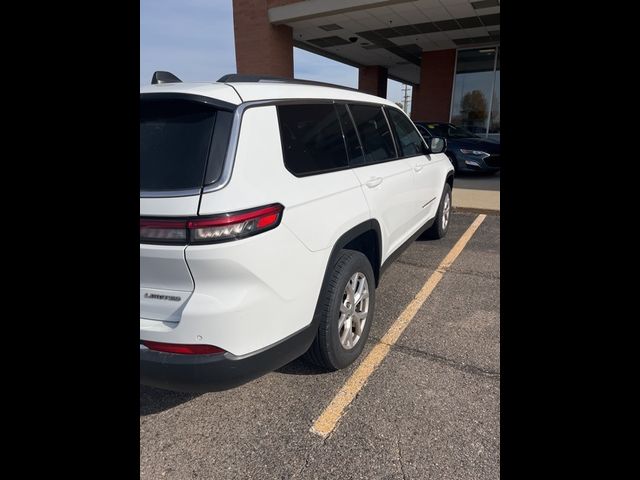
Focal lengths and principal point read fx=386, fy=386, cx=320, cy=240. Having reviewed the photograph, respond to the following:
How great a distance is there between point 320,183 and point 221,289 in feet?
2.76

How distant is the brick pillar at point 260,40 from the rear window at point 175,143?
12730 millimetres

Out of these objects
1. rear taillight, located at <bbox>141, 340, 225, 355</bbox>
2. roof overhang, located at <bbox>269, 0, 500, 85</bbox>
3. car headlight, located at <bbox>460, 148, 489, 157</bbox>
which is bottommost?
rear taillight, located at <bbox>141, 340, 225, 355</bbox>

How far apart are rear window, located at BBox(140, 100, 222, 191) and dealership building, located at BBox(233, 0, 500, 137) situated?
11317 millimetres

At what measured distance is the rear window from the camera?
5.72ft

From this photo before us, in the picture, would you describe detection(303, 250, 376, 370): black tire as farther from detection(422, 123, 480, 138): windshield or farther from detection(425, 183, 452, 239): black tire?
detection(422, 123, 480, 138): windshield

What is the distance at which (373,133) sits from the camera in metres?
3.16

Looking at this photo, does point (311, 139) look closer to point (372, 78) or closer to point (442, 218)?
point (442, 218)

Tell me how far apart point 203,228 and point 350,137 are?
1.47 meters

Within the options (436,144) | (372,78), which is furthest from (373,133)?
(372,78)

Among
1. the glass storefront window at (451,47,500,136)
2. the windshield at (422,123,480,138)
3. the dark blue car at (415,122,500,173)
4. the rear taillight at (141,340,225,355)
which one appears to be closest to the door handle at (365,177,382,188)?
the rear taillight at (141,340,225,355)

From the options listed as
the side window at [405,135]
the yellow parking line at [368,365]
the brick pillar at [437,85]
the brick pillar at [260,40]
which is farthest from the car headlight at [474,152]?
the brick pillar at [260,40]
